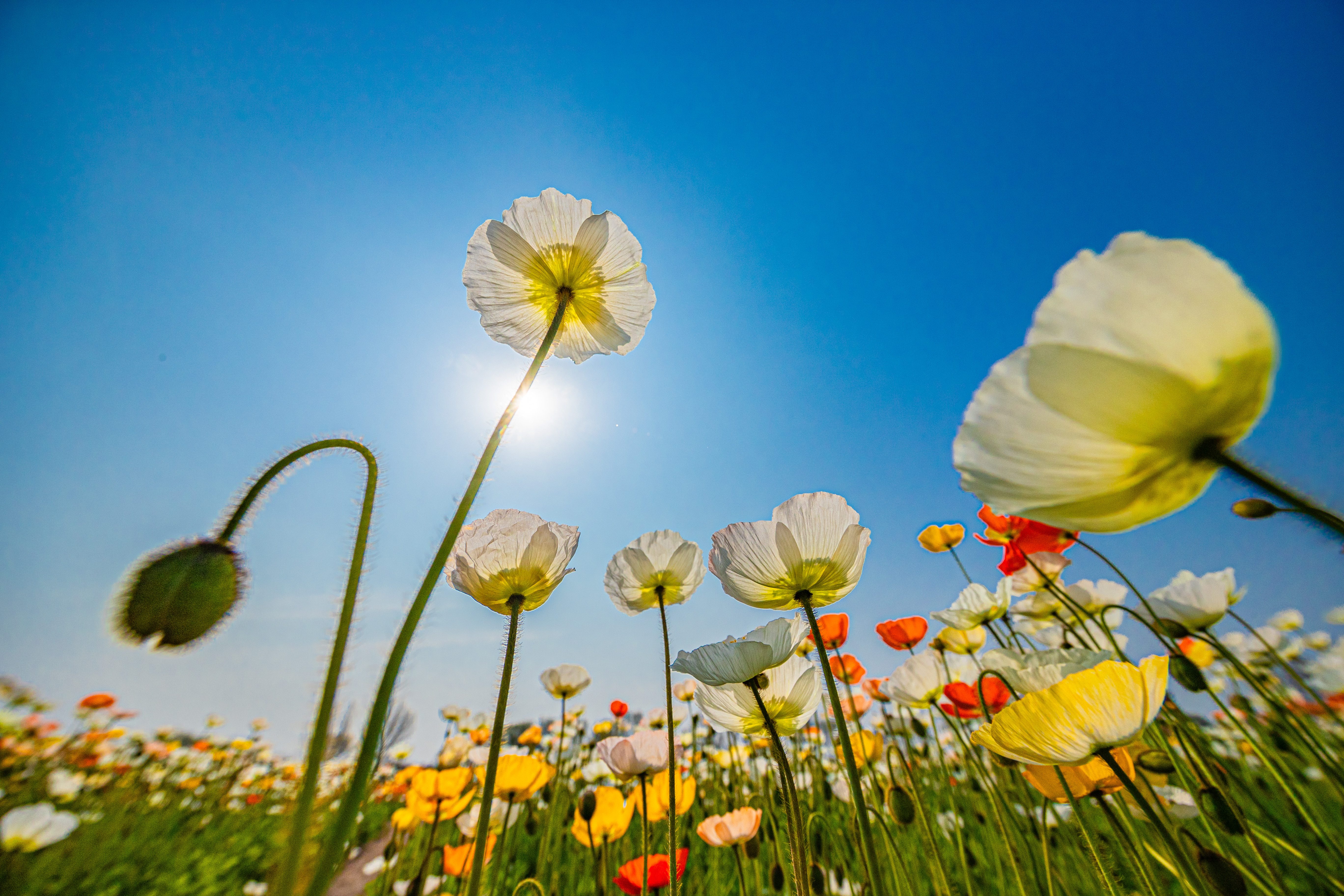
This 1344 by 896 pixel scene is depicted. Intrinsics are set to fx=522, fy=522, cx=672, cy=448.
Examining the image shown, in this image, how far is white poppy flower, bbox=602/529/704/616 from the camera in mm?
1299

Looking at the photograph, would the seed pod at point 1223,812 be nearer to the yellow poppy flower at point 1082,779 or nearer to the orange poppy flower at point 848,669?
the yellow poppy flower at point 1082,779

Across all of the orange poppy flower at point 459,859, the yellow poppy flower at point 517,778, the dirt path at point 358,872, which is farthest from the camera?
the dirt path at point 358,872

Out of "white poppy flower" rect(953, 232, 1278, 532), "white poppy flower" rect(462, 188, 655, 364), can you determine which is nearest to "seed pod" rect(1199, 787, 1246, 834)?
"white poppy flower" rect(953, 232, 1278, 532)

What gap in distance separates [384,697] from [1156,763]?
1566mm

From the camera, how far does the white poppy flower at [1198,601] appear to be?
1424 millimetres

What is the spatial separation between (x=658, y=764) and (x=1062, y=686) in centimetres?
110

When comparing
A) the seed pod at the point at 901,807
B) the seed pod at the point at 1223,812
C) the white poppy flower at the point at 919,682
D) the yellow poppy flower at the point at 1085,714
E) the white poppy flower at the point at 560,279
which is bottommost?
the seed pod at the point at 1223,812

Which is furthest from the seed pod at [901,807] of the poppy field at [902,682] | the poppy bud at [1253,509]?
the poppy bud at [1253,509]

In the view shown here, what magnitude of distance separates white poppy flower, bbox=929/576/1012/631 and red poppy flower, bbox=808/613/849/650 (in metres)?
0.37

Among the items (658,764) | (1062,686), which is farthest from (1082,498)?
(658,764)

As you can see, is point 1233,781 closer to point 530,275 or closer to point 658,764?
point 658,764

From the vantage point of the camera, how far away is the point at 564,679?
7.45 feet

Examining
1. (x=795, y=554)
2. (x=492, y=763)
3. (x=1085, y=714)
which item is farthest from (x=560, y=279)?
(x=1085, y=714)

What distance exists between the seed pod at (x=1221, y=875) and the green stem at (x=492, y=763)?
43.8 inches
